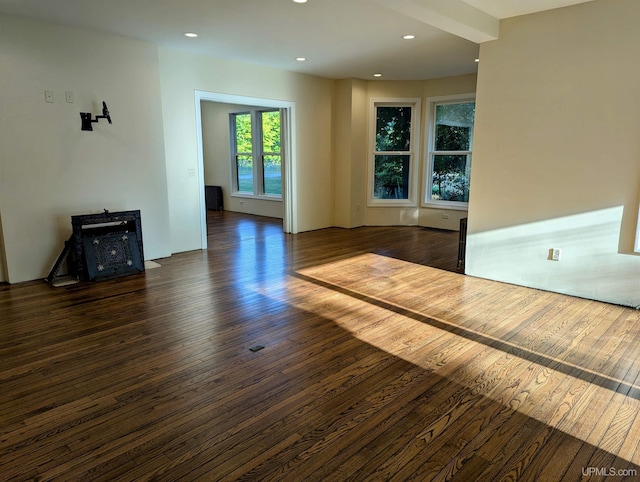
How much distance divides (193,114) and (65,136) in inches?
64.1

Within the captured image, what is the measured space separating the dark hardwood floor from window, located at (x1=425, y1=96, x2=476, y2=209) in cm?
344

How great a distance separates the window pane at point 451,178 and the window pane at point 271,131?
3319 millimetres

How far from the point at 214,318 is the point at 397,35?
3.54 m

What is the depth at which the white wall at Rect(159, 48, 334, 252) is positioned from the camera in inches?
212

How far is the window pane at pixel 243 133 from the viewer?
936 cm

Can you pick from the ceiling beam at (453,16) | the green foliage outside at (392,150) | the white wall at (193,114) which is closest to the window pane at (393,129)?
the green foliage outside at (392,150)

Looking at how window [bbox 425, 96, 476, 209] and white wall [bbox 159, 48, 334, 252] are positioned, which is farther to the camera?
window [bbox 425, 96, 476, 209]

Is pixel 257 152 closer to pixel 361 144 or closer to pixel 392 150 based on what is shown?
pixel 361 144

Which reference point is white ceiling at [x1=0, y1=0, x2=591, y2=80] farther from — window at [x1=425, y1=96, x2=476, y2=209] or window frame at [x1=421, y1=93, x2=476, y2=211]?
window at [x1=425, y1=96, x2=476, y2=209]

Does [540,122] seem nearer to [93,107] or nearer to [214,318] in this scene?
[214,318]

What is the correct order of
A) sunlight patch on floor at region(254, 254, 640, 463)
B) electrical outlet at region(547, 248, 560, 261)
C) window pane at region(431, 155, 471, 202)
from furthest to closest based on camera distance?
window pane at region(431, 155, 471, 202)
electrical outlet at region(547, 248, 560, 261)
sunlight patch on floor at region(254, 254, 640, 463)

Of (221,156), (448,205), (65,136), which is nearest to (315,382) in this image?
(65,136)

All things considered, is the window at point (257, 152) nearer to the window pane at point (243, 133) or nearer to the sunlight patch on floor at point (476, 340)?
the window pane at point (243, 133)

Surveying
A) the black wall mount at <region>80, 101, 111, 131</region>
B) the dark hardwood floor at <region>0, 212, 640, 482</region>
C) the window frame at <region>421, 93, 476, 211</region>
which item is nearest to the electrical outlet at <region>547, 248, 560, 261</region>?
the dark hardwood floor at <region>0, 212, 640, 482</region>
